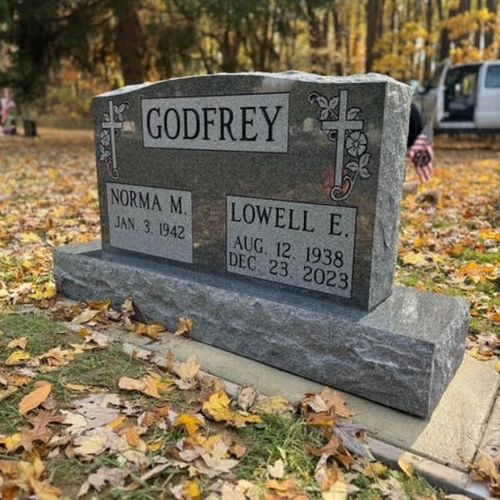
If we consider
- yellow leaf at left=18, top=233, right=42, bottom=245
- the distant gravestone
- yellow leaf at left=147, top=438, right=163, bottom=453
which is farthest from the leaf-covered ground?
yellow leaf at left=18, top=233, right=42, bottom=245

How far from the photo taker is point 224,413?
2473mm

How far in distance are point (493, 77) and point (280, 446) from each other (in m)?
15.3

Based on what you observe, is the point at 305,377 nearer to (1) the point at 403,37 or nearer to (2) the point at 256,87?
(2) the point at 256,87

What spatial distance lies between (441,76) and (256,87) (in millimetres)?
14331

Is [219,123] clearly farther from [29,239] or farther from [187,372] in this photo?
[29,239]

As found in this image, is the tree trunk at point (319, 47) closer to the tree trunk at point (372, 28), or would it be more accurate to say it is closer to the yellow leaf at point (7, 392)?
the tree trunk at point (372, 28)

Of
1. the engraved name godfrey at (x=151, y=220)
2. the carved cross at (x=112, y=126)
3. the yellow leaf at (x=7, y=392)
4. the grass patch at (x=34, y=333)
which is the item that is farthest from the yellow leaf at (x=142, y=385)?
the carved cross at (x=112, y=126)

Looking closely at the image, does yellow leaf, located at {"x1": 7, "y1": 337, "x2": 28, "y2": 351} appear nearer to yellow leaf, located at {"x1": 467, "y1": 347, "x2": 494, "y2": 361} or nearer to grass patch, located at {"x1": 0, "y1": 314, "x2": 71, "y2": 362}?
grass patch, located at {"x1": 0, "y1": 314, "x2": 71, "y2": 362}

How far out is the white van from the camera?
15.0 meters

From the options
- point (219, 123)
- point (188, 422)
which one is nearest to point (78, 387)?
point (188, 422)

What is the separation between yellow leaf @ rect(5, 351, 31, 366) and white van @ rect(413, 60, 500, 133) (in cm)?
1419

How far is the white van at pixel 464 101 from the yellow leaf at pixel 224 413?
14128 millimetres

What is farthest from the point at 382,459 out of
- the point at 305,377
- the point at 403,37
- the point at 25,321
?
the point at 403,37

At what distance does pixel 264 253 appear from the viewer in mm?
3125
